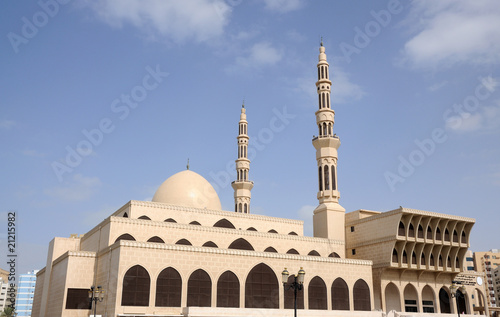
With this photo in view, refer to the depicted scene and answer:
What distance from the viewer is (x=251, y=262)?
1102 inches

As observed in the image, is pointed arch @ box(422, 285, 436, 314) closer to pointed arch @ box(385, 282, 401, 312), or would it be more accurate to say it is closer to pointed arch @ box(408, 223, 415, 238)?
pointed arch @ box(385, 282, 401, 312)

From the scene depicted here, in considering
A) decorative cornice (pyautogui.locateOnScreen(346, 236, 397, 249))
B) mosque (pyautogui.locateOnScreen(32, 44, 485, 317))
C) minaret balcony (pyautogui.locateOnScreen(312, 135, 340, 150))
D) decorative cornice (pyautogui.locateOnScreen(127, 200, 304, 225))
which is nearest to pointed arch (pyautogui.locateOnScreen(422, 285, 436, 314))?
mosque (pyautogui.locateOnScreen(32, 44, 485, 317))

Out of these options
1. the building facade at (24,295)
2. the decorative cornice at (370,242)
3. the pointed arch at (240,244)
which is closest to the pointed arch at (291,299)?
the pointed arch at (240,244)

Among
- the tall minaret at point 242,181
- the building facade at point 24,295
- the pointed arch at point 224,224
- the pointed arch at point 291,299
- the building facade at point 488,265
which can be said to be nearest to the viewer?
the pointed arch at point 291,299

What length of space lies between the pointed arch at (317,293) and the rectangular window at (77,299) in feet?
44.8

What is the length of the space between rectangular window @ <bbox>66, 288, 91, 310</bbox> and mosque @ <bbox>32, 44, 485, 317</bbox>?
6 centimetres

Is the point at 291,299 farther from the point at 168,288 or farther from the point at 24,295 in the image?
the point at 24,295

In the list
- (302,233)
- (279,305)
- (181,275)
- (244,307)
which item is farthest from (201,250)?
(302,233)

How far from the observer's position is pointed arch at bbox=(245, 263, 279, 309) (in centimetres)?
2738

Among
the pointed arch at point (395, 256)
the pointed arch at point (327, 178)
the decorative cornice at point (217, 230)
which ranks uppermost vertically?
the pointed arch at point (327, 178)

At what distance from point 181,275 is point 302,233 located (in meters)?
15.8

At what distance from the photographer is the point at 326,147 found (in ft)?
126

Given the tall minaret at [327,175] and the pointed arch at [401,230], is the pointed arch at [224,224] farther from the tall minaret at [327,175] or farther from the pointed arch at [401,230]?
the pointed arch at [401,230]

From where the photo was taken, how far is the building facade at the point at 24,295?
118 meters
